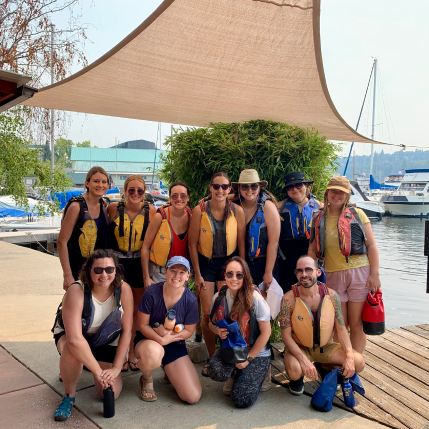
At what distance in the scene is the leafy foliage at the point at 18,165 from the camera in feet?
28.7

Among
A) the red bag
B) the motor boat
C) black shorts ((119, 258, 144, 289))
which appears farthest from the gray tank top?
the motor boat

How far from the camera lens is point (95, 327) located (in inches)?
128

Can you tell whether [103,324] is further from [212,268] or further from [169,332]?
[212,268]

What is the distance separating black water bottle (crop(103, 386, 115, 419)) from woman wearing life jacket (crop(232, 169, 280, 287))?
155 centimetres

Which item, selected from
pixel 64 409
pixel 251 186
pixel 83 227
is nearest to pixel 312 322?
pixel 251 186

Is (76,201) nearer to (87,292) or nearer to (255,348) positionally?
(87,292)

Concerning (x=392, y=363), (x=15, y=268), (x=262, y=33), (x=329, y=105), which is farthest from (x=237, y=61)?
(x=15, y=268)

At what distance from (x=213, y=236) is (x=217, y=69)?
Answer: 1769 millimetres

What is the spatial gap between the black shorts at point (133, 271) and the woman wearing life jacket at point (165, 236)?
0.33ft

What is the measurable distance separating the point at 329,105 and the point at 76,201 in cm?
294

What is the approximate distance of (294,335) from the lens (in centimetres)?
356

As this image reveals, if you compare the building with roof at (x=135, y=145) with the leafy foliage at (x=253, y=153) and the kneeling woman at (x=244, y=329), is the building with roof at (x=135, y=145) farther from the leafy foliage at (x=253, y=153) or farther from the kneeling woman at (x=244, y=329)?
the kneeling woman at (x=244, y=329)

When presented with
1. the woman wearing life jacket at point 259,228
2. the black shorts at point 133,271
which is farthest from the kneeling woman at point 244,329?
the black shorts at point 133,271

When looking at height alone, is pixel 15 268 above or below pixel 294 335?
below
